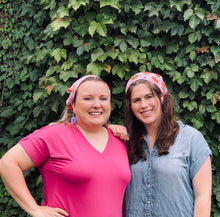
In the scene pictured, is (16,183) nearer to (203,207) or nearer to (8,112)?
(203,207)

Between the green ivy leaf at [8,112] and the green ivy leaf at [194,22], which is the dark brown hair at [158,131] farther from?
the green ivy leaf at [8,112]

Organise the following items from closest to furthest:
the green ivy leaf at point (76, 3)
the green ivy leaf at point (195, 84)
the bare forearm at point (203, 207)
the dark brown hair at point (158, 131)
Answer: the bare forearm at point (203, 207), the dark brown hair at point (158, 131), the green ivy leaf at point (76, 3), the green ivy leaf at point (195, 84)

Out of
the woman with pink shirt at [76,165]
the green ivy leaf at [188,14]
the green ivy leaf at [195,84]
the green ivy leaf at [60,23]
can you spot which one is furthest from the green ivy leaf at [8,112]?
the green ivy leaf at [188,14]

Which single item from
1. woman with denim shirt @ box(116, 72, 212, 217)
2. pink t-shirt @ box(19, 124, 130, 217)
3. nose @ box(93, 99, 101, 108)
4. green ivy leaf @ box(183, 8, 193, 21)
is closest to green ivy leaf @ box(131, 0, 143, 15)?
green ivy leaf @ box(183, 8, 193, 21)

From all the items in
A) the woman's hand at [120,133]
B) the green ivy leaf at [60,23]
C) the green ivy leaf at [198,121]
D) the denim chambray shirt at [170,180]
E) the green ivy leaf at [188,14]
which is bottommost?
the denim chambray shirt at [170,180]

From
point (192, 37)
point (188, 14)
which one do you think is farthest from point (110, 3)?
point (192, 37)

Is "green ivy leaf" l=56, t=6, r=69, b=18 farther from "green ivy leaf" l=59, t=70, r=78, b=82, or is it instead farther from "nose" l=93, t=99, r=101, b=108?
"nose" l=93, t=99, r=101, b=108

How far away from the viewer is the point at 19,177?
1.87m

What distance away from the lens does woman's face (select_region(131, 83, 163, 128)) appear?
2.27 metres

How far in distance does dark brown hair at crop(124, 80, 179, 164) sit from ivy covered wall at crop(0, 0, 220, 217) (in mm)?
647

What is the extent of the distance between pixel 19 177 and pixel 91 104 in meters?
0.67

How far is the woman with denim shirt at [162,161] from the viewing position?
2.07 m

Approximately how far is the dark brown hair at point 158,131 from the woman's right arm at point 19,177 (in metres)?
0.72

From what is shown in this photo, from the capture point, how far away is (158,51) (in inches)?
127
